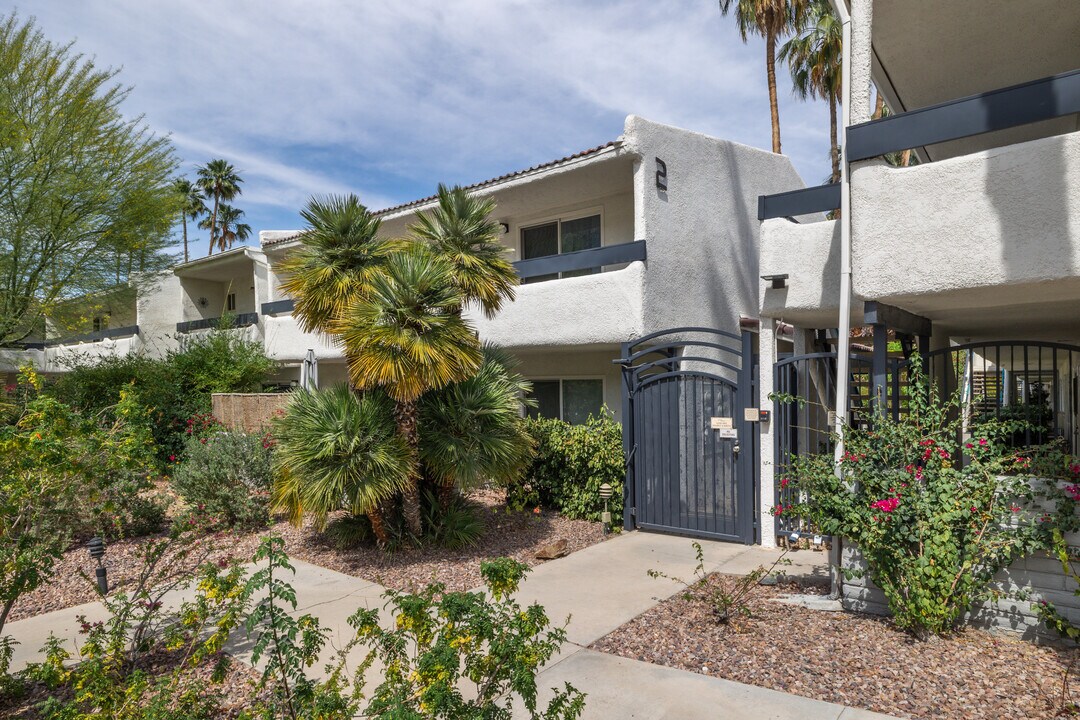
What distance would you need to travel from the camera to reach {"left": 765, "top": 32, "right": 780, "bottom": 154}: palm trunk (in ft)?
66.4

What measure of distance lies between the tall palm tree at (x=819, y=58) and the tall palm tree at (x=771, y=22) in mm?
747

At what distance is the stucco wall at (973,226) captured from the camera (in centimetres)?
496

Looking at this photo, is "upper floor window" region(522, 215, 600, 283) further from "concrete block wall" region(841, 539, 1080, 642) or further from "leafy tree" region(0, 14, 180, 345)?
"leafy tree" region(0, 14, 180, 345)

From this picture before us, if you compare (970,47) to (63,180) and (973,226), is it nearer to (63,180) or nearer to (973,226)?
(973,226)

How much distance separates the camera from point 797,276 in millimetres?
7625

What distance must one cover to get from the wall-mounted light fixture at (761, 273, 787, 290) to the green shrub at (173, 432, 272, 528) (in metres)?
7.84

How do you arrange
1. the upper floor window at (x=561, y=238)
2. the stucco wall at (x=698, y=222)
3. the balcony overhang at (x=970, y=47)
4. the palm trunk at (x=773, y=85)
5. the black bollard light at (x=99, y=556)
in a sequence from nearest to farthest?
the balcony overhang at (x=970, y=47) → the black bollard light at (x=99, y=556) → the stucco wall at (x=698, y=222) → the upper floor window at (x=561, y=238) → the palm trunk at (x=773, y=85)

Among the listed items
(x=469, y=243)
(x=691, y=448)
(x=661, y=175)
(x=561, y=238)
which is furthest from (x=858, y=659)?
(x=561, y=238)

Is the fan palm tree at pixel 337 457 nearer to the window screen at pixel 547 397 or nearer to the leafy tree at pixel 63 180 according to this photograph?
the window screen at pixel 547 397

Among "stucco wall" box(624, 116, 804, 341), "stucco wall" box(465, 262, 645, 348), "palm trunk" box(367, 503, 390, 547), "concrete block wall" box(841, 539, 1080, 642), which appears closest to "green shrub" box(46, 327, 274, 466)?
"stucco wall" box(465, 262, 645, 348)

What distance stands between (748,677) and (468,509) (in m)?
4.85

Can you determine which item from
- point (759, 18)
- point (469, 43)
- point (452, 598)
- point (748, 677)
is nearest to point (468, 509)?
point (748, 677)

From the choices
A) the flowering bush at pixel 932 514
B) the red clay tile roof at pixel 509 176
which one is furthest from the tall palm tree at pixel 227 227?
the flowering bush at pixel 932 514

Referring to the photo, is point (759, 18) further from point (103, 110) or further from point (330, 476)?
point (330, 476)
